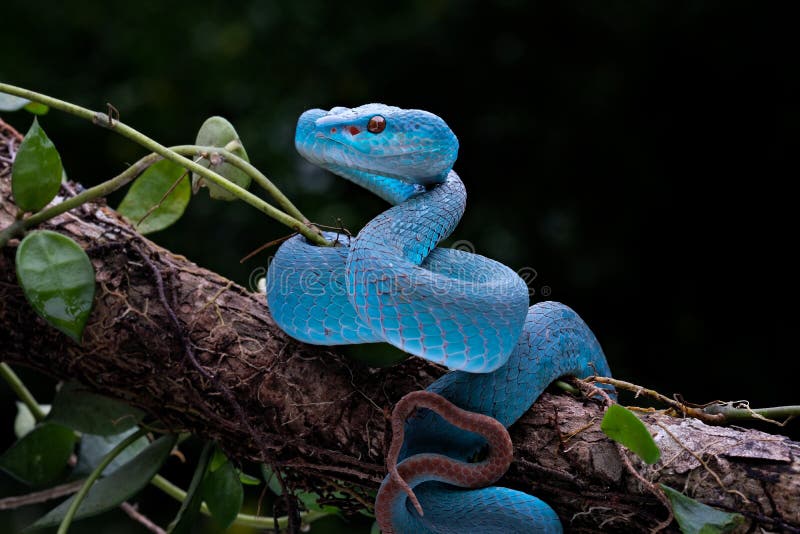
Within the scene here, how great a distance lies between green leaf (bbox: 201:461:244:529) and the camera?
1.67 metres

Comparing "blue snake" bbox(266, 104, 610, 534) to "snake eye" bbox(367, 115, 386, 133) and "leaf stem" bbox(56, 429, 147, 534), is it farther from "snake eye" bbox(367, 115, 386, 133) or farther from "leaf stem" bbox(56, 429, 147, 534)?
"leaf stem" bbox(56, 429, 147, 534)

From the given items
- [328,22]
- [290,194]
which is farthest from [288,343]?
[328,22]

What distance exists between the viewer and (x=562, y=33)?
150 inches

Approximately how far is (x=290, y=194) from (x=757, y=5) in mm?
2241

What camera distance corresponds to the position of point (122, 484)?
5.37ft

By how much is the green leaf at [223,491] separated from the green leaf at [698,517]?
87 cm

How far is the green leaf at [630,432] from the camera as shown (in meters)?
1.21

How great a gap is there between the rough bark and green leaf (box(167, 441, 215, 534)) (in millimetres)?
81

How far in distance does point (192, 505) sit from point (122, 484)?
0.50 ft

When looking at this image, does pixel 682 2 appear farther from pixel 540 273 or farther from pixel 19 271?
pixel 19 271

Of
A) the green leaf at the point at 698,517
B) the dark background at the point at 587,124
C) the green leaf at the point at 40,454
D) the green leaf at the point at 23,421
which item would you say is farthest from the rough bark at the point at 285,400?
the dark background at the point at 587,124

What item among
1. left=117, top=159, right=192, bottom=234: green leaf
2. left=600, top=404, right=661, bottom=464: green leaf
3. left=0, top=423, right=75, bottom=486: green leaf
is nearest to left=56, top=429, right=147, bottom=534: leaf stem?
left=0, top=423, right=75, bottom=486: green leaf

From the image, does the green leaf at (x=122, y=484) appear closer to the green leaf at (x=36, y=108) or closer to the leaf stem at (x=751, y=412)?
the green leaf at (x=36, y=108)

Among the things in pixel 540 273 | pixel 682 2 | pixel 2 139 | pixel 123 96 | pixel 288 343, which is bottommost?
pixel 540 273
